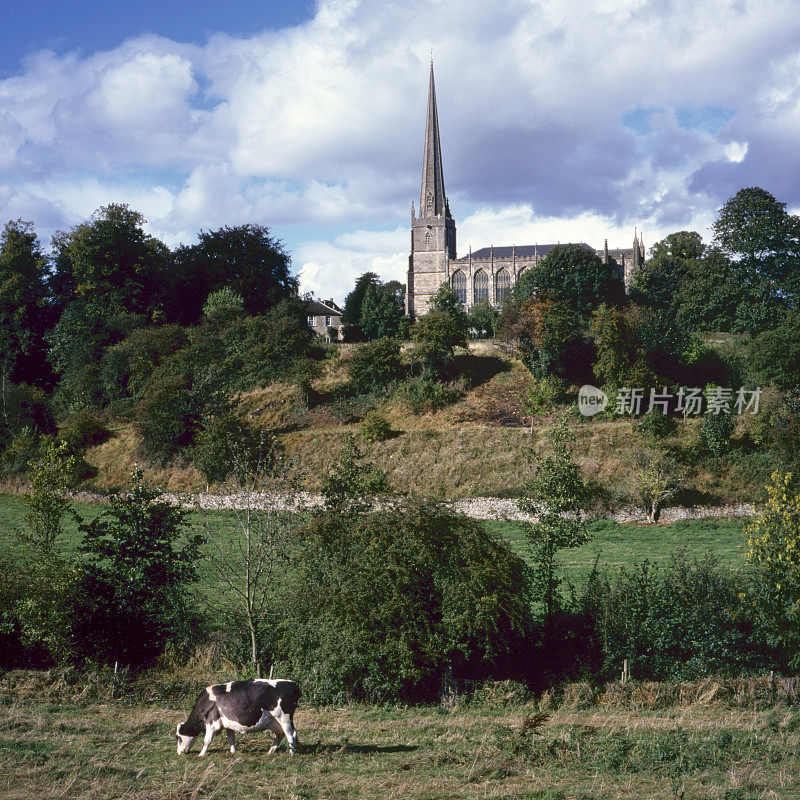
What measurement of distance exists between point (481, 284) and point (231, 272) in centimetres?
3761

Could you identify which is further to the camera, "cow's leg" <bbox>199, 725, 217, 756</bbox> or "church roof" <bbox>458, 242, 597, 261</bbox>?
"church roof" <bbox>458, 242, 597, 261</bbox>

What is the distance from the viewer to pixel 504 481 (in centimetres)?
3366

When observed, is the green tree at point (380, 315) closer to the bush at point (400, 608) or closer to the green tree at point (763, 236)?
the green tree at point (763, 236)

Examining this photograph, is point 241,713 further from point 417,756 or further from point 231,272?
point 231,272

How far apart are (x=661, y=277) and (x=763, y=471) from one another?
3228 cm

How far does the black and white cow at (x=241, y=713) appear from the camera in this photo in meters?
10.5

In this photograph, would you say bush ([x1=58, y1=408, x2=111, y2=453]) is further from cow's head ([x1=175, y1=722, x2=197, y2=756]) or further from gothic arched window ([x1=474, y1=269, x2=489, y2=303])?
gothic arched window ([x1=474, y1=269, x2=489, y2=303])

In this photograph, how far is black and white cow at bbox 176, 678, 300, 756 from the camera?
1050cm

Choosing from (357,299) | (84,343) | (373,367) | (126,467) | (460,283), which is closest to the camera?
(126,467)

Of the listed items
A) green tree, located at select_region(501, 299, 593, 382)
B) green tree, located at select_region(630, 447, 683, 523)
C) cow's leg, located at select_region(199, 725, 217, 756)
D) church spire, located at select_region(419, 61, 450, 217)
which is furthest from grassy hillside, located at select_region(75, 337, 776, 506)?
church spire, located at select_region(419, 61, 450, 217)

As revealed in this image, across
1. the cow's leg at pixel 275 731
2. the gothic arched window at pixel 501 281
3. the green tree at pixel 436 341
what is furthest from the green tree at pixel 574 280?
the cow's leg at pixel 275 731

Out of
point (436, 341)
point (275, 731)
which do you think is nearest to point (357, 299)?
point (436, 341)

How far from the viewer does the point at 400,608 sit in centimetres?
1359

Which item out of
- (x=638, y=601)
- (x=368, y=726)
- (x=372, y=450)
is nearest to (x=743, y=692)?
(x=638, y=601)
